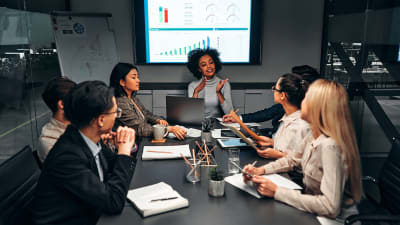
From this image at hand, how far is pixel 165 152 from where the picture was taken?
206cm

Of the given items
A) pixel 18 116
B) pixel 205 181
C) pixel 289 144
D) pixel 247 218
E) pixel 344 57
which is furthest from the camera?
pixel 344 57

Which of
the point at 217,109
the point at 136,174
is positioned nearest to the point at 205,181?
the point at 136,174

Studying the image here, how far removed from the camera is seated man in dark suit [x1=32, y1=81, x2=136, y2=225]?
53.0 inches

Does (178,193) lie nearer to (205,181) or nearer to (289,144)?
(205,181)

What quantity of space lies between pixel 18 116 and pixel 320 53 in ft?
12.8

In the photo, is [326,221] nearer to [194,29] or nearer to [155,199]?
[155,199]

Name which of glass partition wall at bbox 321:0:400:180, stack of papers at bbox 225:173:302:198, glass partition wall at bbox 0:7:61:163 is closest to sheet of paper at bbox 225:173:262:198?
stack of papers at bbox 225:173:302:198

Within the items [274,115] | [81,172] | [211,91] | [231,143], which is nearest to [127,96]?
[231,143]

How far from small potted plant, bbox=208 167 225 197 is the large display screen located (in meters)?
3.15

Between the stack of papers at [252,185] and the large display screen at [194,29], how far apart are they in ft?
9.81

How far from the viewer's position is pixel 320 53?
4520 mm

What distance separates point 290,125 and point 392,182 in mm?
658

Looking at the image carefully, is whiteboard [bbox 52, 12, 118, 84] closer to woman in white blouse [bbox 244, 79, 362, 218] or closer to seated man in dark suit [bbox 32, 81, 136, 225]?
seated man in dark suit [bbox 32, 81, 136, 225]

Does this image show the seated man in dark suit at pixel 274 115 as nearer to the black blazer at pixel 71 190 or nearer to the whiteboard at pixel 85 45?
the black blazer at pixel 71 190
